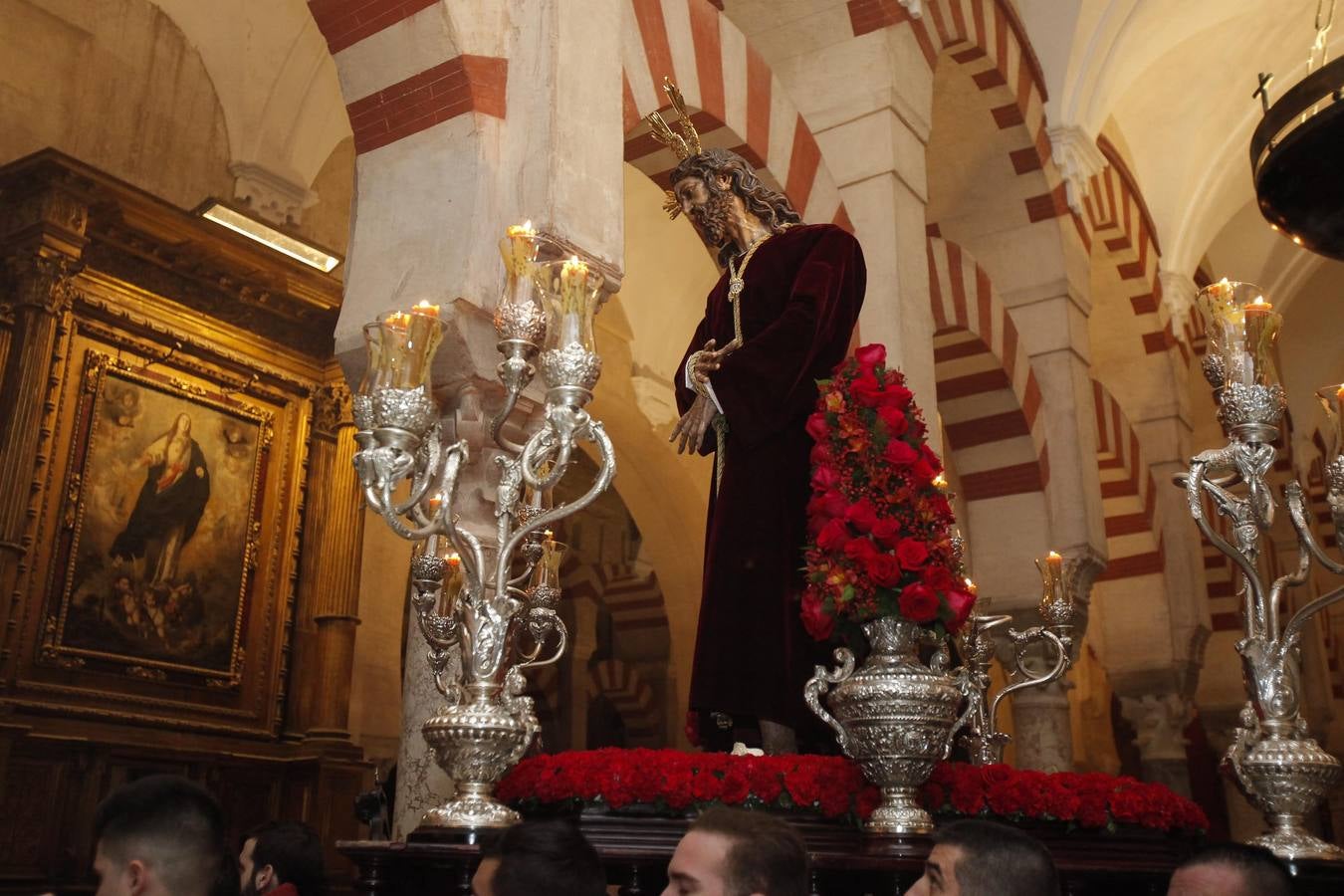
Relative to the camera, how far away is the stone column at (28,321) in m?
6.59

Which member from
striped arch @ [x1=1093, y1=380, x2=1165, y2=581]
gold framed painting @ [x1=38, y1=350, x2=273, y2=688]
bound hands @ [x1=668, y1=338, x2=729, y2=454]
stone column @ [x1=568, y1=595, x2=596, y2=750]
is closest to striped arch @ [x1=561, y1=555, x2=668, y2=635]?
stone column @ [x1=568, y1=595, x2=596, y2=750]

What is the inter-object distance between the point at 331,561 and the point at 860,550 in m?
5.97

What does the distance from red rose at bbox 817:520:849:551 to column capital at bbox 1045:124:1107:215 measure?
233 inches

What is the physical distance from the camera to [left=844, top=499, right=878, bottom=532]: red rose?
297 centimetres

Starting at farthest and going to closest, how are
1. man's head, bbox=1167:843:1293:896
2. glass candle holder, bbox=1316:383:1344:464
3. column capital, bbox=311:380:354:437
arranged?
column capital, bbox=311:380:354:437, glass candle holder, bbox=1316:383:1344:464, man's head, bbox=1167:843:1293:896

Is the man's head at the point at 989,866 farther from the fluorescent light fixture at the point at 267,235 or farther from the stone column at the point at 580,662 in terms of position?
the stone column at the point at 580,662

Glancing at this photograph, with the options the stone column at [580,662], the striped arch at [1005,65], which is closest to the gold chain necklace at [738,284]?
the striped arch at [1005,65]

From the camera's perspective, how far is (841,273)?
11.7 feet

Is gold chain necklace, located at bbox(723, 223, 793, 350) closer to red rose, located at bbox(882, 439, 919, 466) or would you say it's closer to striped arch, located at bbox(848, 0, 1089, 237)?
red rose, located at bbox(882, 439, 919, 466)

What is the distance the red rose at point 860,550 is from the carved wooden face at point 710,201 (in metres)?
1.30

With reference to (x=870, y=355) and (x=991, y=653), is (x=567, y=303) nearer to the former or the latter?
(x=870, y=355)

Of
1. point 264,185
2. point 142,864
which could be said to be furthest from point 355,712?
point 142,864

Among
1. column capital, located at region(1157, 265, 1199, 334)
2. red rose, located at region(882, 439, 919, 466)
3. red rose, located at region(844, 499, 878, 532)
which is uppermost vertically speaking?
column capital, located at region(1157, 265, 1199, 334)

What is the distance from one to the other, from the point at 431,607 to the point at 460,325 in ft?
2.87
